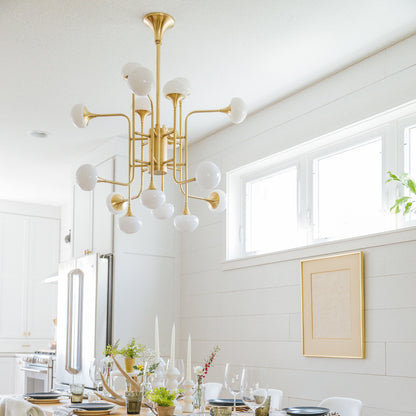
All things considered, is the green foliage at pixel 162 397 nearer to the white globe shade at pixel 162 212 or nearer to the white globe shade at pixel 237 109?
the white globe shade at pixel 162 212

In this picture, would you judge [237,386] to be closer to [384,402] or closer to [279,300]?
[384,402]

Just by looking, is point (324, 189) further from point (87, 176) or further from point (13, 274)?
point (13, 274)

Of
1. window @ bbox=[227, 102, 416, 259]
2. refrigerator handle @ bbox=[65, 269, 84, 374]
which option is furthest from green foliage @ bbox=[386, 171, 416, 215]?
refrigerator handle @ bbox=[65, 269, 84, 374]

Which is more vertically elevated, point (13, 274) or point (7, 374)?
point (13, 274)

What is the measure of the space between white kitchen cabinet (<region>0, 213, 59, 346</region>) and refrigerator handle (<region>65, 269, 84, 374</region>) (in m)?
1.97

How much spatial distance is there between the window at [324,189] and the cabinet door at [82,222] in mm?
1368

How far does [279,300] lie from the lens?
404cm

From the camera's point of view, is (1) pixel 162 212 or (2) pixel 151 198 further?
(1) pixel 162 212

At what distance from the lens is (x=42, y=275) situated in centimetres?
729

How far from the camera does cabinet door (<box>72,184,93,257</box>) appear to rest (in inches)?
210

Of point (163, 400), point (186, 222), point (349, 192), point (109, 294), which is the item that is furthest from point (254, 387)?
point (109, 294)

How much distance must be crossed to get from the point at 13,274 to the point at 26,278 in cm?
16

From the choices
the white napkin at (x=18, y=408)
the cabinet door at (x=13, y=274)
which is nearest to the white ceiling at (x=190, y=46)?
the white napkin at (x=18, y=408)

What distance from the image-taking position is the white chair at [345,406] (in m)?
2.78
